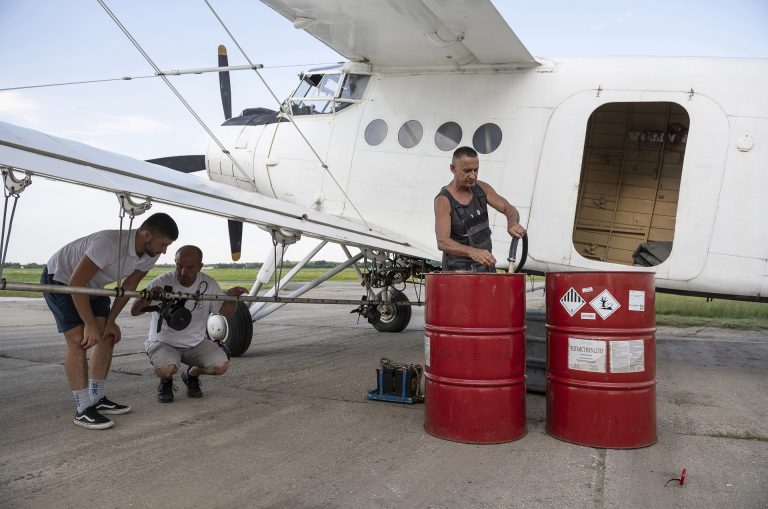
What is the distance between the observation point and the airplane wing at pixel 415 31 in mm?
5762

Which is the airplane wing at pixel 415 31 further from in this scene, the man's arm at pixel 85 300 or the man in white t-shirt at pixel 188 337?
the man's arm at pixel 85 300

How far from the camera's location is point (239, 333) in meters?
7.55

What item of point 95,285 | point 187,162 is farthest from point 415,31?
point 187,162

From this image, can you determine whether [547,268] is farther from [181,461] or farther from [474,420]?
[181,461]

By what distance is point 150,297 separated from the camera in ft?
15.0

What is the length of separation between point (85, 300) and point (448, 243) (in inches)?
98.9

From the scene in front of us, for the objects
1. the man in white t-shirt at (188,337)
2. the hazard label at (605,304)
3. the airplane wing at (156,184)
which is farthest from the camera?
the man in white t-shirt at (188,337)

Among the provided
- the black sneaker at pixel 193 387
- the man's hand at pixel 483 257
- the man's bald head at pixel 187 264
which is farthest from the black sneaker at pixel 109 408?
the man's hand at pixel 483 257

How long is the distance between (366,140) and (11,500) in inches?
211

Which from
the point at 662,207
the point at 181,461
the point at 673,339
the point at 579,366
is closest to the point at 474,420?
the point at 579,366

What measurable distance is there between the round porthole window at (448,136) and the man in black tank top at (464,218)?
2.14m

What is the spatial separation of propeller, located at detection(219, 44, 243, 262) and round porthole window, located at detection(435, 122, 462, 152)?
3893 millimetres

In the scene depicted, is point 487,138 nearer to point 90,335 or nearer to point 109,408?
point 90,335

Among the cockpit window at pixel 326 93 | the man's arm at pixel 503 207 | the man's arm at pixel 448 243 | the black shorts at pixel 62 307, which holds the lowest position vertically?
the black shorts at pixel 62 307
